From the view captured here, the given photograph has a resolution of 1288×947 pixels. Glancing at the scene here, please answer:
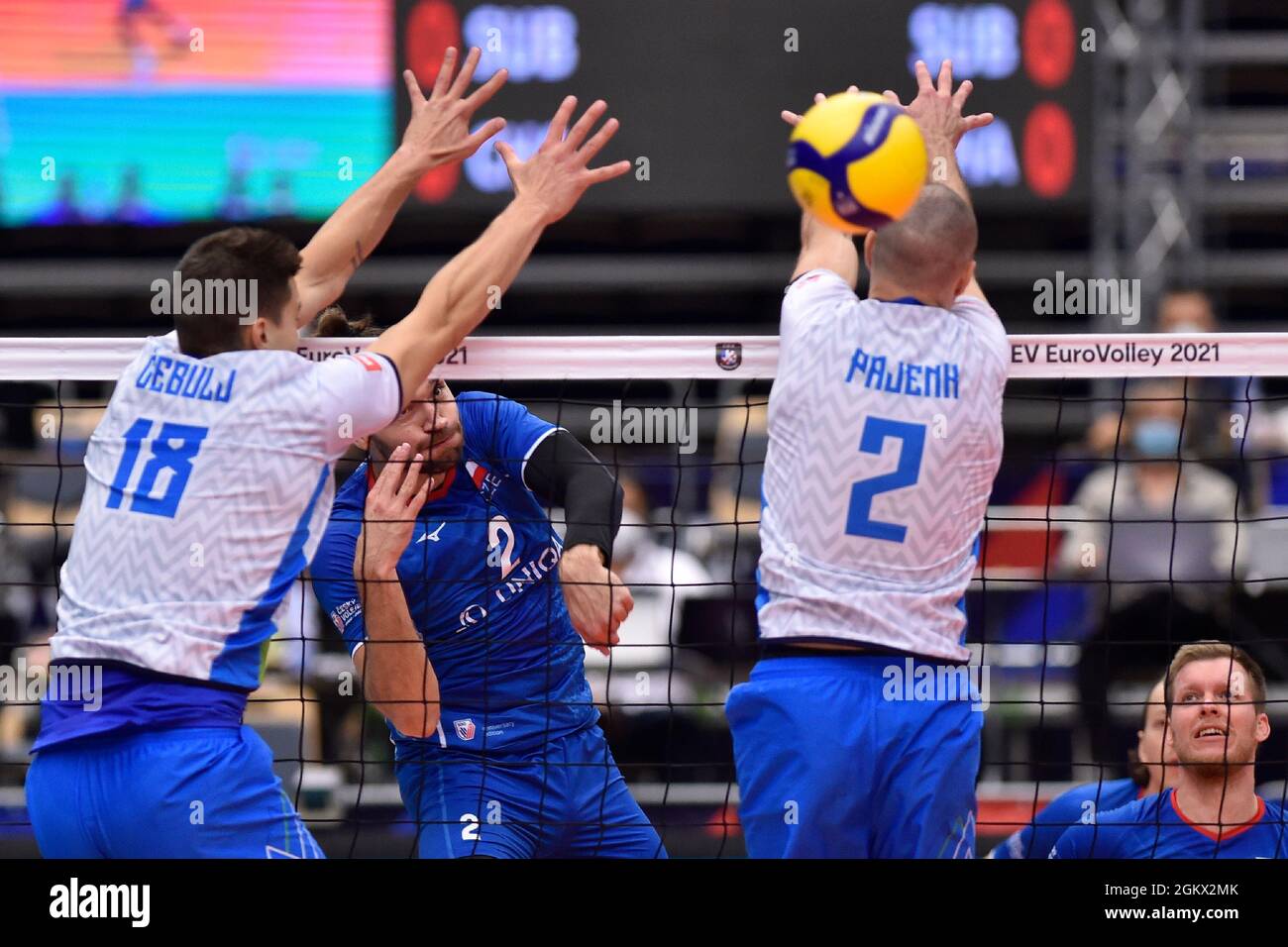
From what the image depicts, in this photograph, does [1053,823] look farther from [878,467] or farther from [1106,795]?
[878,467]

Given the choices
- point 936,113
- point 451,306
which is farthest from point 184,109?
point 936,113

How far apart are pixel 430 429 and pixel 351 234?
0.61 metres

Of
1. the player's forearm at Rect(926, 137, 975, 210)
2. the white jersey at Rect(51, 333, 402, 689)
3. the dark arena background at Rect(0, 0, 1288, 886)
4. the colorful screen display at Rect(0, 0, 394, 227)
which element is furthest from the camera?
the colorful screen display at Rect(0, 0, 394, 227)

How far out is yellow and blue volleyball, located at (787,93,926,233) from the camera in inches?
165

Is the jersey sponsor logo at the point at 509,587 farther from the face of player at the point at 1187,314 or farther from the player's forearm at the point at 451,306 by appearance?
the face of player at the point at 1187,314

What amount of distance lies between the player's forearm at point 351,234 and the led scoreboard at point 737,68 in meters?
4.57

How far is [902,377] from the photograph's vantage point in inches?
174

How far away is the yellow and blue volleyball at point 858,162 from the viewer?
418 cm

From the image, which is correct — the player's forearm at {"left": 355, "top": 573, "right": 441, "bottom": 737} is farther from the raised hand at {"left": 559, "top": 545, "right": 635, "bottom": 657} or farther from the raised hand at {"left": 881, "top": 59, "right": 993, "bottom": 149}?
the raised hand at {"left": 881, "top": 59, "right": 993, "bottom": 149}

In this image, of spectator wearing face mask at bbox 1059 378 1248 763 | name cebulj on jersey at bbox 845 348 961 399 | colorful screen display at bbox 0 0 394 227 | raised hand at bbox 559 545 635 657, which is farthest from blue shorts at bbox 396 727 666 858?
colorful screen display at bbox 0 0 394 227
